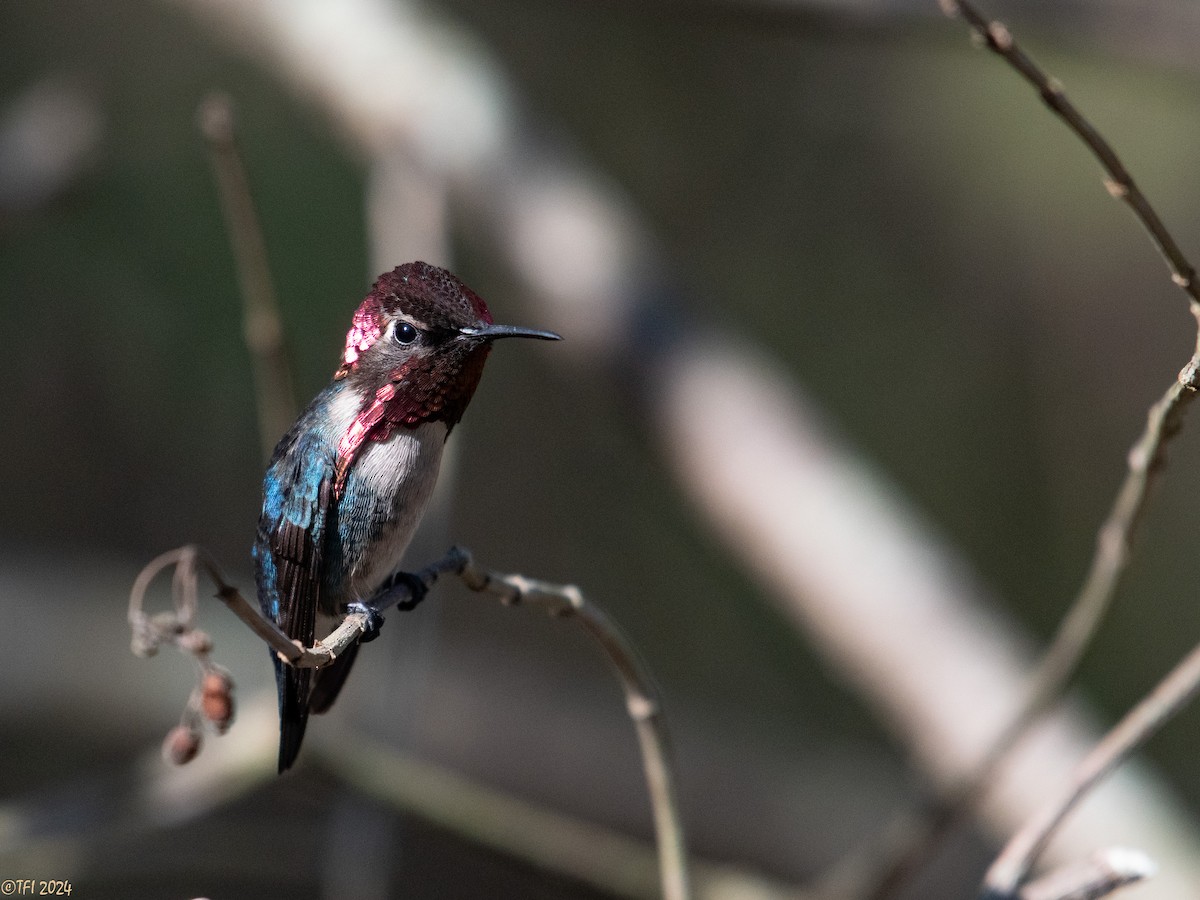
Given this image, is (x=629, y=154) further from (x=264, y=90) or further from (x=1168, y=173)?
(x=1168, y=173)

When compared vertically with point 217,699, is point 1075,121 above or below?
above

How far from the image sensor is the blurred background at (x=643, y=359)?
4.37 m

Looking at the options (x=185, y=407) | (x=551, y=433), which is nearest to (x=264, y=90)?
(x=185, y=407)

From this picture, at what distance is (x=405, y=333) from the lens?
1.20 metres

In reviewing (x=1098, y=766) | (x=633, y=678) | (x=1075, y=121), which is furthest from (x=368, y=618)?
(x=1098, y=766)

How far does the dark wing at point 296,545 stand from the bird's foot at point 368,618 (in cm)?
4

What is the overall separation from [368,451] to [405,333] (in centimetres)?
13

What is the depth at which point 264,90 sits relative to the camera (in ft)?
18.1

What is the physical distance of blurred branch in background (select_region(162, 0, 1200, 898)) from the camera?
3.73 m

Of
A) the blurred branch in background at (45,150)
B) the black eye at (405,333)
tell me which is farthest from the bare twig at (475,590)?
the blurred branch in background at (45,150)

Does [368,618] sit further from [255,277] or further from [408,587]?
[255,277]

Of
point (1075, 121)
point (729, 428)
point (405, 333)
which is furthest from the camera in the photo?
point (729, 428)

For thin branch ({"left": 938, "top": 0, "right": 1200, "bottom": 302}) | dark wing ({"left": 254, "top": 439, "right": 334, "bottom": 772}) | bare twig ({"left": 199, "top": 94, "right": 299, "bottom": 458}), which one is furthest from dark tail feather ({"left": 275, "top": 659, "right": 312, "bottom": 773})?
thin branch ({"left": 938, "top": 0, "right": 1200, "bottom": 302})

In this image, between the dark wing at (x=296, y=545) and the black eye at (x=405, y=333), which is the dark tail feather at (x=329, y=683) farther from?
the black eye at (x=405, y=333)
